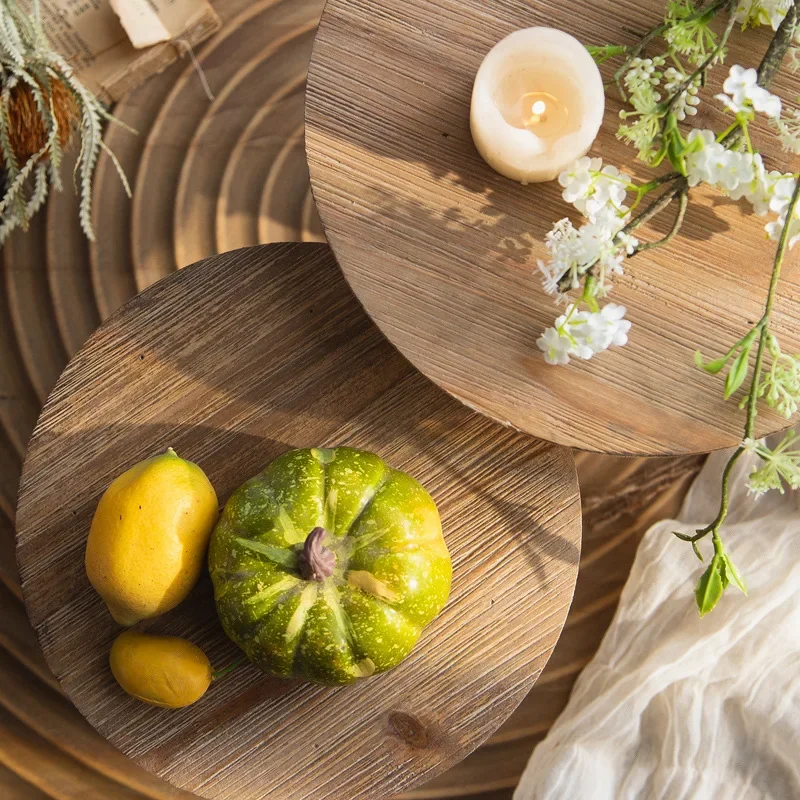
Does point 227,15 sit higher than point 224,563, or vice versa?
point 227,15

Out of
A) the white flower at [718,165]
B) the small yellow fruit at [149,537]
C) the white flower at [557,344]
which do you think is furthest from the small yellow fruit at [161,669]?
the white flower at [718,165]

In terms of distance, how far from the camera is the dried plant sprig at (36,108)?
1.22 m

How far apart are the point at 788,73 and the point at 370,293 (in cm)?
57

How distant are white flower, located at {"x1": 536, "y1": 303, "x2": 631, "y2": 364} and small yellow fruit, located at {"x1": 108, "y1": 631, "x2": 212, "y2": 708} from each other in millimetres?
538

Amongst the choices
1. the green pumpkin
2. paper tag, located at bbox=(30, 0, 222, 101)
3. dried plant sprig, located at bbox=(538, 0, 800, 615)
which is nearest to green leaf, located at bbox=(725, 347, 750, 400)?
dried plant sprig, located at bbox=(538, 0, 800, 615)

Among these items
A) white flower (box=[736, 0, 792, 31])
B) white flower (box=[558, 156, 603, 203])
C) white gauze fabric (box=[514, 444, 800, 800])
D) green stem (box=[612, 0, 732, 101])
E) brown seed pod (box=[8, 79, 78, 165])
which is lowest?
white gauze fabric (box=[514, 444, 800, 800])

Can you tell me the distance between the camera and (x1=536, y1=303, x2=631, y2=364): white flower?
0.81 metres

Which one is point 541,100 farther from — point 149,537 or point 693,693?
point 693,693

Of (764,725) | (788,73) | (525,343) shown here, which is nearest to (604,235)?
(525,343)

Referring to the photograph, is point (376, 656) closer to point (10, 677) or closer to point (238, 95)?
point (10, 677)

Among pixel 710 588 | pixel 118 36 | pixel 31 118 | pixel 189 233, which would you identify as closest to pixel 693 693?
pixel 710 588

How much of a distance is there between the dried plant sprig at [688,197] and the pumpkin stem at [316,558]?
1.02 ft

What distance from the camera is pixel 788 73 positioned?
978 mm

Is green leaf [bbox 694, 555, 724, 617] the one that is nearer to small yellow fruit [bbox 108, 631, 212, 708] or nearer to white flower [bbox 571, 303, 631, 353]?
white flower [bbox 571, 303, 631, 353]
